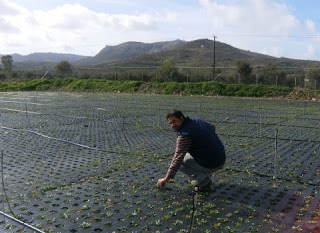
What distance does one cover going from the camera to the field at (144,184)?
3.28 m

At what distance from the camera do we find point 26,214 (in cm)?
341

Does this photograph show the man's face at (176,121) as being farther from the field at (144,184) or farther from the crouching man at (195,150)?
the field at (144,184)

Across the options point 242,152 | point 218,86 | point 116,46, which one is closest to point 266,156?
point 242,152

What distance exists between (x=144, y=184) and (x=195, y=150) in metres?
0.90

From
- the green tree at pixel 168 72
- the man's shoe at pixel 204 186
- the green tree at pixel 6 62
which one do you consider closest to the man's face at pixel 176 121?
the man's shoe at pixel 204 186

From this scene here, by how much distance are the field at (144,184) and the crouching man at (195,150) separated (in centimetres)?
22

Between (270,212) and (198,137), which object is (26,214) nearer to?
(198,137)

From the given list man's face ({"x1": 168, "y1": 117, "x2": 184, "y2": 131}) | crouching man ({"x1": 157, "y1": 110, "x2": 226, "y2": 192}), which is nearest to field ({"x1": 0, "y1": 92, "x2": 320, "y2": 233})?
crouching man ({"x1": 157, "y1": 110, "x2": 226, "y2": 192})

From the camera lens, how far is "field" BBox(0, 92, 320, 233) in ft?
10.8

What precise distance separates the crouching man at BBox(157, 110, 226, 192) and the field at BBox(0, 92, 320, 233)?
0.74 feet

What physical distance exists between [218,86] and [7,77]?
2488 centimetres

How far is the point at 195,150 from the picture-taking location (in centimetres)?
385

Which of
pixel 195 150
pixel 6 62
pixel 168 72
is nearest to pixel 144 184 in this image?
pixel 195 150

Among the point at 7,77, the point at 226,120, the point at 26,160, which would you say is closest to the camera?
the point at 26,160
